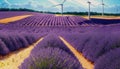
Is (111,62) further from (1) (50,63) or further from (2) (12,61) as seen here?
(2) (12,61)

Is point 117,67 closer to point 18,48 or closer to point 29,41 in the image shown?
point 18,48

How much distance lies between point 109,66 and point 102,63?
96 cm

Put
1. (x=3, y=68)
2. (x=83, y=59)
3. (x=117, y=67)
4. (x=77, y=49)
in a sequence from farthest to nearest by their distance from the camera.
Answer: (x=77, y=49)
(x=83, y=59)
(x=3, y=68)
(x=117, y=67)

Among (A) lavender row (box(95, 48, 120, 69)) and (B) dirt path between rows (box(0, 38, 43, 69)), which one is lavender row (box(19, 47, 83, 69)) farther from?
(B) dirt path between rows (box(0, 38, 43, 69))

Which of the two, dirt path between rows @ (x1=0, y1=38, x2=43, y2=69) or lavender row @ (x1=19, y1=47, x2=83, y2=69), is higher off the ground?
lavender row @ (x1=19, y1=47, x2=83, y2=69)

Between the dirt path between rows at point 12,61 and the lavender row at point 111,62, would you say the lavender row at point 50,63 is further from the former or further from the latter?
the dirt path between rows at point 12,61

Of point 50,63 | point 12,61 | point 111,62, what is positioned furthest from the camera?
point 12,61

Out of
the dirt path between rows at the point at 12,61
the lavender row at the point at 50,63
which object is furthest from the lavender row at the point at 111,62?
the dirt path between rows at the point at 12,61

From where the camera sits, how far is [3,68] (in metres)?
15.4

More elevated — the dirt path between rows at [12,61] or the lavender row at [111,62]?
the lavender row at [111,62]

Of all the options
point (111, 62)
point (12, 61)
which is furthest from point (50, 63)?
point (12, 61)

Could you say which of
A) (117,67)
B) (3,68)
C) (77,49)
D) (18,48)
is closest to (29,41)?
(18,48)

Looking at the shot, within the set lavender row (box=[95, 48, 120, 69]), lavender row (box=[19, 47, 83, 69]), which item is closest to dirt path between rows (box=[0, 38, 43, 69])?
lavender row (box=[95, 48, 120, 69])

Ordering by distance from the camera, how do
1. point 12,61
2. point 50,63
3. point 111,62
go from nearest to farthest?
point 50,63 → point 111,62 → point 12,61
